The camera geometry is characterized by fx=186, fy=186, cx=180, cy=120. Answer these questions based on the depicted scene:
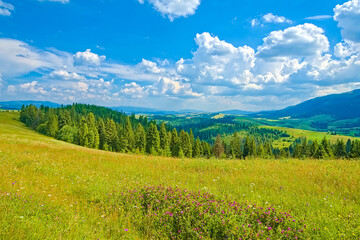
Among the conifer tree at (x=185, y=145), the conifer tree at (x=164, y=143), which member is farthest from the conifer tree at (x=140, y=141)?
the conifer tree at (x=185, y=145)

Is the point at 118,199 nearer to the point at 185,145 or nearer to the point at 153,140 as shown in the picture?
the point at 153,140

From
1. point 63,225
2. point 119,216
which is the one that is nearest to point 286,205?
point 119,216

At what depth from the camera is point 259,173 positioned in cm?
955

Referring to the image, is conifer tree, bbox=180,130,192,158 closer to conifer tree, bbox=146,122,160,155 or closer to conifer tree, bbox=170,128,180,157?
conifer tree, bbox=170,128,180,157

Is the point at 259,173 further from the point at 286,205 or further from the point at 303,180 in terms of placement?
the point at 286,205

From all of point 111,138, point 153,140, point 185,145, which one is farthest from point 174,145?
point 111,138

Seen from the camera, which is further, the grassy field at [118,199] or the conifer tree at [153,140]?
the conifer tree at [153,140]

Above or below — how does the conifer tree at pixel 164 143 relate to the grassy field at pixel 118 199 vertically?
below

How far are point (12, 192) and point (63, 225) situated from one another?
276 cm

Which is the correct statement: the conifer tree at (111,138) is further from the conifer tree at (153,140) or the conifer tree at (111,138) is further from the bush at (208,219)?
the bush at (208,219)

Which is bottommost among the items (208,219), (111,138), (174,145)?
(174,145)

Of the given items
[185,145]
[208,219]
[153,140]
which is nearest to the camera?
[208,219]

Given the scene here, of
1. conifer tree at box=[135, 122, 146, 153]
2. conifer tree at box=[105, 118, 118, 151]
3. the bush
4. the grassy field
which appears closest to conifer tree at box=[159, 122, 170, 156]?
conifer tree at box=[135, 122, 146, 153]

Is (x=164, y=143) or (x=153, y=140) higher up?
(x=153, y=140)
